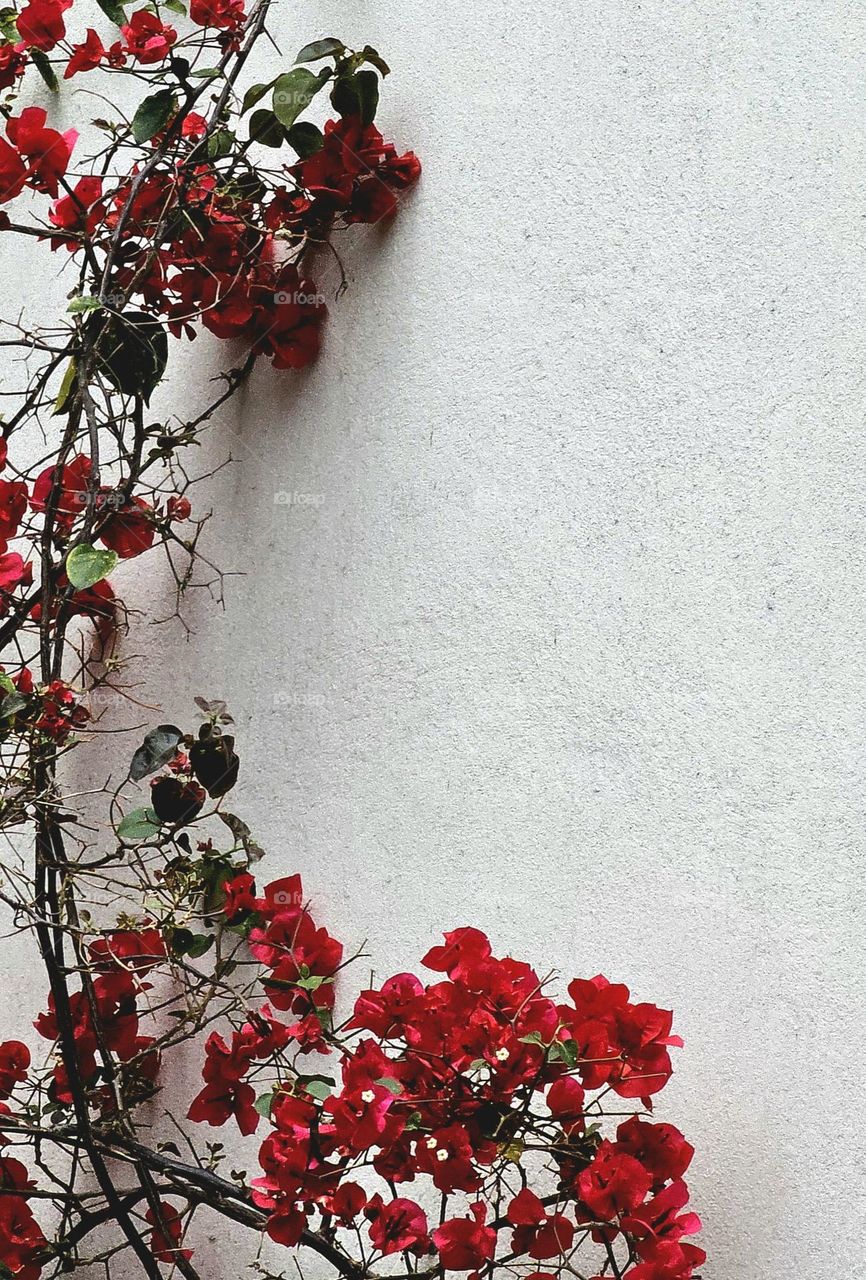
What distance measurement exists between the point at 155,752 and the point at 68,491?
15.3 inches

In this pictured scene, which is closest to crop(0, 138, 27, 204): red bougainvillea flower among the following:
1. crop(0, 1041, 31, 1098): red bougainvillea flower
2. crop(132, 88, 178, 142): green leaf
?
crop(132, 88, 178, 142): green leaf

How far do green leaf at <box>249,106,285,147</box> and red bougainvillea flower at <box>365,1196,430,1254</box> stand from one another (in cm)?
113

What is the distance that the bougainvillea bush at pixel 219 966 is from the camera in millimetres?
1039

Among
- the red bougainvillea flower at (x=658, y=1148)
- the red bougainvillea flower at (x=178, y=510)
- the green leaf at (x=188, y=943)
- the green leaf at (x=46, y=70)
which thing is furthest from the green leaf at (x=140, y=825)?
the green leaf at (x=46, y=70)

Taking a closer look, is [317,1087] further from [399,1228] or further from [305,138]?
[305,138]

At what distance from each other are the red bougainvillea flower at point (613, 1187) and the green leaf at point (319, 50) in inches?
46.5

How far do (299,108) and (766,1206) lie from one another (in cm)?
121

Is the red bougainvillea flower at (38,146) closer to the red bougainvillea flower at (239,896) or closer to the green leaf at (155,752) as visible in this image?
the green leaf at (155,752)

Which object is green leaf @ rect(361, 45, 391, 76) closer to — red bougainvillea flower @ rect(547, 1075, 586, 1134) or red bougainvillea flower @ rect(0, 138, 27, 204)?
red bougainvillea flower @ rect(0, 138, 27, 204)

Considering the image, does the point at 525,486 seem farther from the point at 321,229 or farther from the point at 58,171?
the point at 58,171

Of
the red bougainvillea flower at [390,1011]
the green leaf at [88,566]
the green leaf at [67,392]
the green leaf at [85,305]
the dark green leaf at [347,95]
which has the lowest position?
the red bougainvillea flower at [390,1011]

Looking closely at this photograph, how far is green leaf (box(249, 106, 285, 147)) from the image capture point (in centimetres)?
148

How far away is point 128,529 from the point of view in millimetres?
1502

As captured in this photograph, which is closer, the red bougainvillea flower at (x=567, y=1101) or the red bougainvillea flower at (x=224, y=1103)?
the red bougainvillea flower at (x=567, y=1101)
